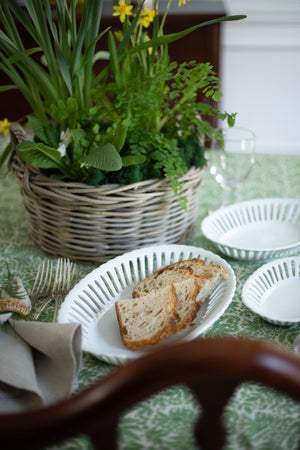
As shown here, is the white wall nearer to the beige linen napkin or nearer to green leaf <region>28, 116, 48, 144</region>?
green leaf <region>28, 116, 48, 144</region>

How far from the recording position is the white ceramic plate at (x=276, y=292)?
0.71m

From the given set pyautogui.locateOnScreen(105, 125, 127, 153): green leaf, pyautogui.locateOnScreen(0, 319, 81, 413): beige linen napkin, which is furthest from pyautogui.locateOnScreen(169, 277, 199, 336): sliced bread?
pyautogui.locateOnScreen(105, 125, 127, 153): green leaf

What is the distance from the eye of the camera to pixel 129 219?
34.4 inches

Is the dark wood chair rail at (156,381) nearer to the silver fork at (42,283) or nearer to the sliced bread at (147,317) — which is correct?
the sliced bread at (147,317)

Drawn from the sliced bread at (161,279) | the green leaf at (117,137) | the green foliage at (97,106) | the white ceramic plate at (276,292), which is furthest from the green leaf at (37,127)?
the white ceramic plate at (276,292)

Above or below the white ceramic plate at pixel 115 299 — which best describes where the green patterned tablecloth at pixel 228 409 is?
below

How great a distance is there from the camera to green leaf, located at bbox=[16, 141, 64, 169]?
0.82 metres

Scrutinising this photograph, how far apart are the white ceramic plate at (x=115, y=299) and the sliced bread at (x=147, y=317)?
2 cm

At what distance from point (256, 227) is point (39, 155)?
0.45 m

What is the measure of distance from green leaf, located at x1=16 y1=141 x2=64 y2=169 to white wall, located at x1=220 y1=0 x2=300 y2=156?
2.19 metres

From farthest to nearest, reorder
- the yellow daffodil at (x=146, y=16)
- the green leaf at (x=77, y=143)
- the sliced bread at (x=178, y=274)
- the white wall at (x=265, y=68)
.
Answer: the white wall at (x=265, y=68) → the yellow daffodil at (x=146, y=16) → the green leaf at (x=77, y=143) → the sliced bread at (x=178, y=274)

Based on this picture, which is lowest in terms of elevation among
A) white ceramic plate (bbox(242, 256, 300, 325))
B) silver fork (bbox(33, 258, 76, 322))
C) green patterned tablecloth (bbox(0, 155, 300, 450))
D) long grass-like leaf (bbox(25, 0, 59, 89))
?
green patterned tablecloth (bbox(0, 155, 300, 450))

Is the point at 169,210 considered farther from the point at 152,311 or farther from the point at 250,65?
the point at 250,65

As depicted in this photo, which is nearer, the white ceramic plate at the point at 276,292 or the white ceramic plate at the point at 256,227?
the white ceramic plate at the point at 276,292
